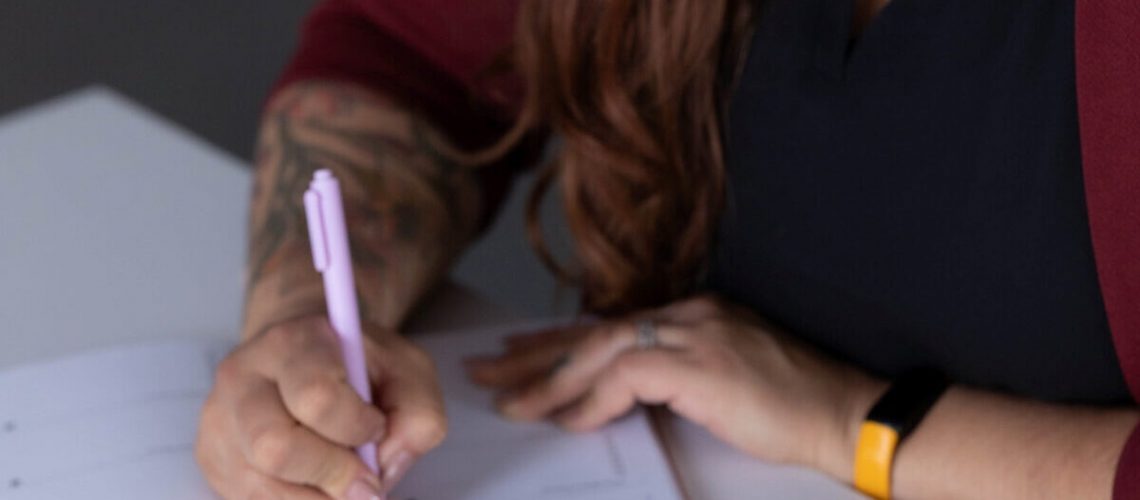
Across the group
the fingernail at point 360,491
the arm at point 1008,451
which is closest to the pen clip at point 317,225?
the fingernail at point 360,491

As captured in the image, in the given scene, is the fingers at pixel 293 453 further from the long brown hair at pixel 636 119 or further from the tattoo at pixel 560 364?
the long brown hair at pixel 636 119

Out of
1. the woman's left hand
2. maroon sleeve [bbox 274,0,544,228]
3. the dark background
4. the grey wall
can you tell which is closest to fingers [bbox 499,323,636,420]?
the woman's left hand

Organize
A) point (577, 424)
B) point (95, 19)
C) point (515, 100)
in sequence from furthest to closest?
point (95, 19) < point (515, 100) < point (577, 424)

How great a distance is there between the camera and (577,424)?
0.84m

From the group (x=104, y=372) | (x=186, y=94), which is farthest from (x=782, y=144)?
(x=186, y=94)

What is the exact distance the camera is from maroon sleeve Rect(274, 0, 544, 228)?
105 cm

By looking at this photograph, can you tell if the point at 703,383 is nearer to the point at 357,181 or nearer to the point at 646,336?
the point at 646,336

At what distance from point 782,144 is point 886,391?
0.55ft

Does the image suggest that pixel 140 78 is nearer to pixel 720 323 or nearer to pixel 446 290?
pixel 446 290

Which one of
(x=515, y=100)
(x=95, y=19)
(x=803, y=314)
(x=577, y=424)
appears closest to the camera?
(x=577, y=424)

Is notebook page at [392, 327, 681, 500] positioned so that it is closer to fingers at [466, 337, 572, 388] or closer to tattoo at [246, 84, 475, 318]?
fingers at [466, 337, 572, 388]

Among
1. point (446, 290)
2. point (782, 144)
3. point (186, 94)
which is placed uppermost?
point (782, 144)

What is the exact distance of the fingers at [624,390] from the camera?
2.75 feet

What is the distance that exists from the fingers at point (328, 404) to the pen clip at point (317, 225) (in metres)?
0.06
